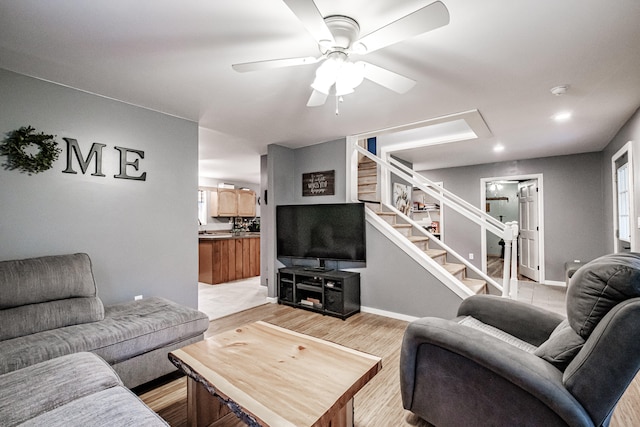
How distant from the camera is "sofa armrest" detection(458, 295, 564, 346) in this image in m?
1.77

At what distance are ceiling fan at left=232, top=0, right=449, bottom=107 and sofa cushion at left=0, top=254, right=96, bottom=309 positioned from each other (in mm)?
1936

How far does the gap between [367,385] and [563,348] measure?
4.28ft

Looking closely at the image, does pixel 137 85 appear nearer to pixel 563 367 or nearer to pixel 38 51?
pixel 38 51

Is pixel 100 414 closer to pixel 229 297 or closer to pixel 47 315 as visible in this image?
pixel 47 315

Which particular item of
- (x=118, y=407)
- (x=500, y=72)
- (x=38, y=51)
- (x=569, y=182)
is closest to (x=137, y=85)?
(x=38, y=51)

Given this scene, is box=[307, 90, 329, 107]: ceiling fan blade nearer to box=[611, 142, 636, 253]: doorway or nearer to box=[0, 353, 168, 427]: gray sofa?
box=[0, 353, 168, 427]: gray sofa

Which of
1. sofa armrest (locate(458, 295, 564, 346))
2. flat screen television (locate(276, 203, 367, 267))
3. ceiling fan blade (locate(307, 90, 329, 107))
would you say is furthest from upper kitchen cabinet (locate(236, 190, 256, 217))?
sofa armrest (locate(458, 295, 564, 346))

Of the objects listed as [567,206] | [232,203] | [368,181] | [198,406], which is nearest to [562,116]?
[368,181]

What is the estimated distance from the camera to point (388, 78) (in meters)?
1.76

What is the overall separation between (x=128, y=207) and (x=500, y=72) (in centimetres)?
342

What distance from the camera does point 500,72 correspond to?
2.20 meters

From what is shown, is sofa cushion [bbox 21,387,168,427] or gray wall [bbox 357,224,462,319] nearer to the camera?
sofa cushion [bbox 21,387,168,427]

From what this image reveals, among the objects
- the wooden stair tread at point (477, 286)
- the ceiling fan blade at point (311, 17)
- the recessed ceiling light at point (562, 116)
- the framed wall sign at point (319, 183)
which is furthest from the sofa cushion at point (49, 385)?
the recessed ceiling light at point (562, 116)

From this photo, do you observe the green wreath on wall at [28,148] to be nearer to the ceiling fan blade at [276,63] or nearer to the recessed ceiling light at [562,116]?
the ceiling fan blade at [276,63]
